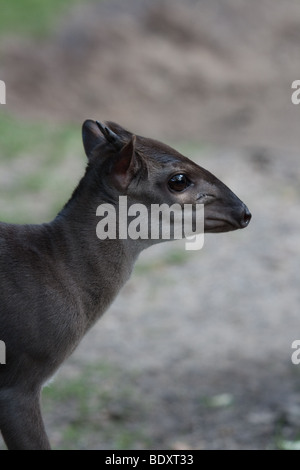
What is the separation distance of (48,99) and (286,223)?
5.34 meters

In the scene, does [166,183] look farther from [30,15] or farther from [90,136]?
[30,15]

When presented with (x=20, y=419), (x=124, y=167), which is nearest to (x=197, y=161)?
(x=124, y=167)

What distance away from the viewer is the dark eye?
3596 mm

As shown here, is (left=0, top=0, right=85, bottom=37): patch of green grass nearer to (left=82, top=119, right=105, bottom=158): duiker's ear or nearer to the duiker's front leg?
(left=82, top=119, right=105, bottom=158): duiker's ear

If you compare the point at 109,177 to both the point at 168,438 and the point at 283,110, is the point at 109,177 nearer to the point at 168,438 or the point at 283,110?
the point at 168,438

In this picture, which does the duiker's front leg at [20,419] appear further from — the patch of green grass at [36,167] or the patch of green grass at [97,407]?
the patch of green grass at [36,167]

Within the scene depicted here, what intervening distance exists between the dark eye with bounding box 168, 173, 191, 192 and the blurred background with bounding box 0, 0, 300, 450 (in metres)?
1.84

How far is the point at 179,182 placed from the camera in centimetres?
360

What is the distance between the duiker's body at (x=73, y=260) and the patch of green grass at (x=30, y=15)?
37.0 feet

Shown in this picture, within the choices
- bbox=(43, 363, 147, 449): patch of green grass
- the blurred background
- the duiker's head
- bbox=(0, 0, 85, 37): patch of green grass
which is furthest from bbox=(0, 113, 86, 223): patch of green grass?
the duiker's head

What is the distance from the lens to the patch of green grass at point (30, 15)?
1460 cm

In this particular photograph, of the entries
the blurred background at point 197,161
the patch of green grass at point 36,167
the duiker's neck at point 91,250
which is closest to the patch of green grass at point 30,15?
the blurred background at point 197,161

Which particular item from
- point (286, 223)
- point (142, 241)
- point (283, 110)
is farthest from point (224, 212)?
point (283, 110)
